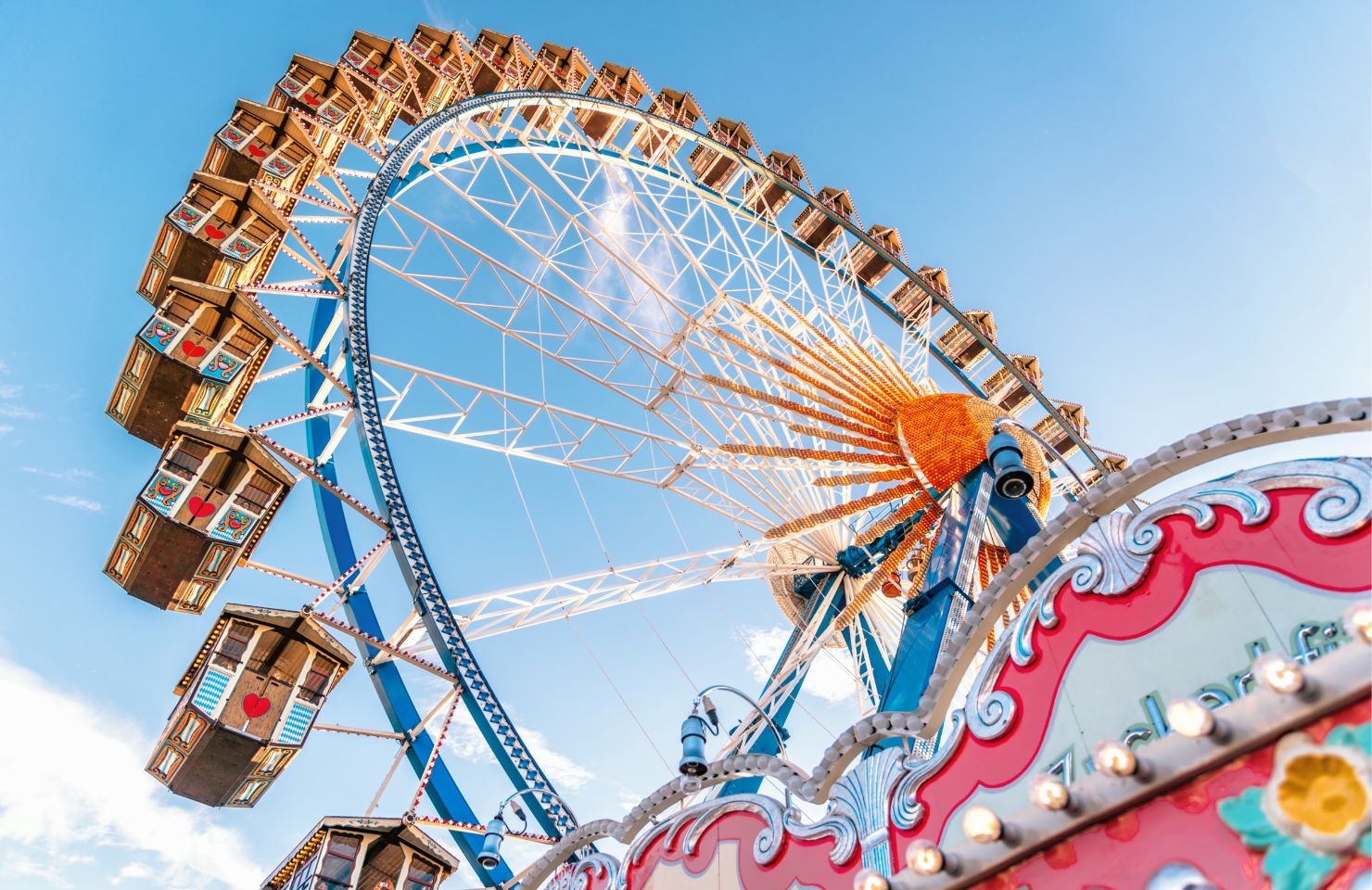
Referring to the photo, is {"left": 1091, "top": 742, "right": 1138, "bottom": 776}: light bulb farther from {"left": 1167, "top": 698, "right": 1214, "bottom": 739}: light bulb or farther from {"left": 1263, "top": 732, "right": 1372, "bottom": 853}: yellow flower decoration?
{"left": 1263, "top": 732, "right": 1372, "bottom": 853}: yellow flower decoration

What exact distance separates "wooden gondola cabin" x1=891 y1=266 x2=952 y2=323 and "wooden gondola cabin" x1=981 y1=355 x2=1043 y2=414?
→ 187 centimetres

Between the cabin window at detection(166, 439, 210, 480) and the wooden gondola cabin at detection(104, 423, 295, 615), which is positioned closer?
the wooden gondola cabin at detection(104, 423, 295, 615)

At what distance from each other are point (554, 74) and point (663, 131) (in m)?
1.99

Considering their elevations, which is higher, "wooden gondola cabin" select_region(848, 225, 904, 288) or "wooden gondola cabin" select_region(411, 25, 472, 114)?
"wooden gondola cabin" select_region(848, 225, 904, 288)

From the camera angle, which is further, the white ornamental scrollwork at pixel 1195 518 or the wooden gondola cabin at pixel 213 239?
the wooden gondola cabin at pixel 213 239

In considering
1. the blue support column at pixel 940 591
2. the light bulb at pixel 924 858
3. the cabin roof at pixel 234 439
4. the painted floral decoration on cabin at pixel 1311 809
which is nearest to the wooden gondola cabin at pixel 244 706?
the cabin roof at pixel 234 439

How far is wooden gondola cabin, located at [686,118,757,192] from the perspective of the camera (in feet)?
52.7

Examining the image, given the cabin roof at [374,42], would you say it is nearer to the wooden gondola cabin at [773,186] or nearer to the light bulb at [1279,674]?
the wooden gondola cabin at [773,186]

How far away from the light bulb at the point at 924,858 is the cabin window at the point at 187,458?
6519 mm

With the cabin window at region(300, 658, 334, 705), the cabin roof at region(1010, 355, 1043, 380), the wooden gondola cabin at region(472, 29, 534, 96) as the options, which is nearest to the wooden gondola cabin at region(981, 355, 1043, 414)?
the cabin roof at region(1010, 355, 1043, 380)

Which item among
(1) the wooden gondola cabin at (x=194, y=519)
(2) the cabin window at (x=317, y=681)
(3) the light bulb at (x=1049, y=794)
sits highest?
(3) the light bulb at (x=1049, y=794)

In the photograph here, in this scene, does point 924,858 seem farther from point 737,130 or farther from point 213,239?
point 737,130

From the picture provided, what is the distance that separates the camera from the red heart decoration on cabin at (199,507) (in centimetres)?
729

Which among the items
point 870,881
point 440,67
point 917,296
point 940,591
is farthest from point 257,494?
point 917,296
